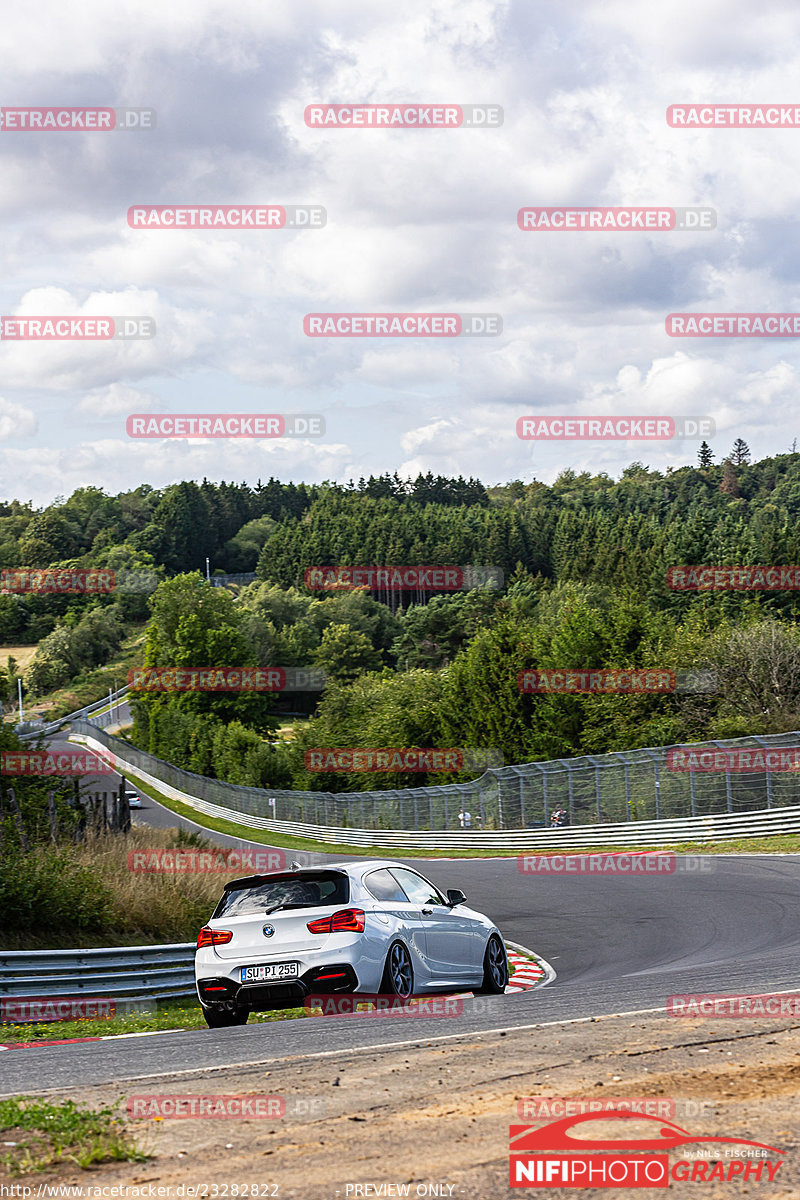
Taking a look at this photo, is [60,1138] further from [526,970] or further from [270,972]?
[526,970]

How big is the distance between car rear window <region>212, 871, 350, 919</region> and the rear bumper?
1.90 feet

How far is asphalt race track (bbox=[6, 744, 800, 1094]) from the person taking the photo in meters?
7.78

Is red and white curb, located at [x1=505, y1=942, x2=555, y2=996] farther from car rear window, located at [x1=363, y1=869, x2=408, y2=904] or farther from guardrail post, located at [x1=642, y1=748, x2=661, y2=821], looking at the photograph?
guardrail post, located at [x1=642, y1=748, x2=661, y2=821]

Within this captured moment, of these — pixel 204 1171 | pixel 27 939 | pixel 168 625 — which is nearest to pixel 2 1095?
pixel 204 1171

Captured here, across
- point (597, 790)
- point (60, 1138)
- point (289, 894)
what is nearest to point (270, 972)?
point (289, 894)

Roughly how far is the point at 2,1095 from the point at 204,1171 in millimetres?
2312

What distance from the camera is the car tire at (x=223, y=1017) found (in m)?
10.1

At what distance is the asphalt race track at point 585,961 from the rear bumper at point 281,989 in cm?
24

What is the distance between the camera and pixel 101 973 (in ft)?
40.7

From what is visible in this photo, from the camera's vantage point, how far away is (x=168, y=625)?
392ft

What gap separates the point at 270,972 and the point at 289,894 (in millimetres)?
696

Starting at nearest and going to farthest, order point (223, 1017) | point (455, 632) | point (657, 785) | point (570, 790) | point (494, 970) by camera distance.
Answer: point (223, 1017), point (494, 970), point (657, 785), point (570, 790), point (455, 632)

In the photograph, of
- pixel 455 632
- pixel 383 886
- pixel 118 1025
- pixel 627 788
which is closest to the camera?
pixel 383 886

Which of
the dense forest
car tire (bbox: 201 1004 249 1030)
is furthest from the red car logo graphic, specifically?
the dense forest
